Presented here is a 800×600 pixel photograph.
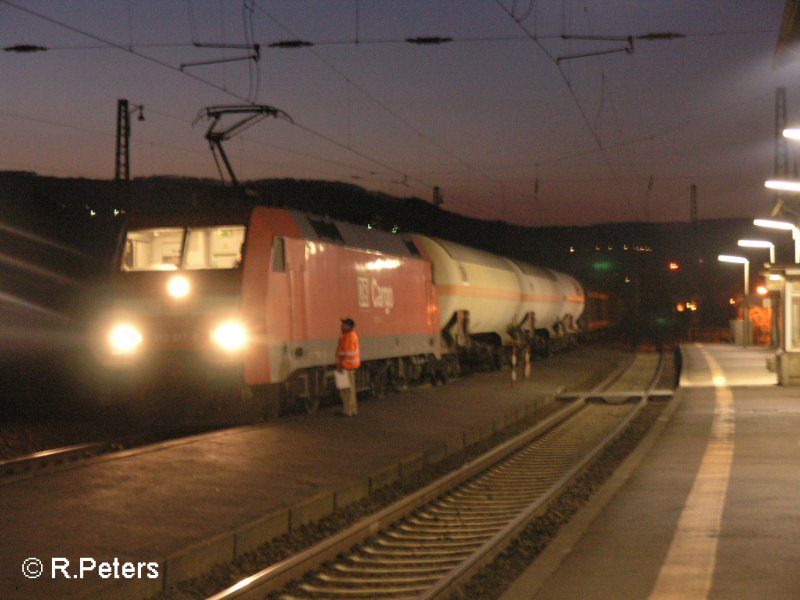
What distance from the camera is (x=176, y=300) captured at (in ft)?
51.0

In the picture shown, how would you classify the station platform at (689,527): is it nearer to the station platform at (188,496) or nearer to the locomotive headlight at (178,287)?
the station platform at (188,496)

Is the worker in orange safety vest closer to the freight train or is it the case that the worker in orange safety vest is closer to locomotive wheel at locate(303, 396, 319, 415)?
the freight train

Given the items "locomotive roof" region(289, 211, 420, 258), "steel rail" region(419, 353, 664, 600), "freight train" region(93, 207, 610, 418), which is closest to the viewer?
"steel rail" region(419, 353, 664, 600)

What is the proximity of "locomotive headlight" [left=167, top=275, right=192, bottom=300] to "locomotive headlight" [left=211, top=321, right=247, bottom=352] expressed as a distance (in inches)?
34.0

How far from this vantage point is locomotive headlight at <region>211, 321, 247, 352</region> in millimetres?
14992

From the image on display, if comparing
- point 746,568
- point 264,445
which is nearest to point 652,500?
point 746,568

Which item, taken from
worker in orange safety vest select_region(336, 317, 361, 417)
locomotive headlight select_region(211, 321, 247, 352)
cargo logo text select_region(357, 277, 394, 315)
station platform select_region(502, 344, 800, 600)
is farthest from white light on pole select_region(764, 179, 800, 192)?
locomotive headlight select_region(211, 321, 247, 352)

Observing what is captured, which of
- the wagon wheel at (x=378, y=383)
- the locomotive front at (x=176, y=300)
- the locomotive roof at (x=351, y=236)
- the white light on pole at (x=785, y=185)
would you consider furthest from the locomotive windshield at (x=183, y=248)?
the white light on pole at (x=785, y=185)

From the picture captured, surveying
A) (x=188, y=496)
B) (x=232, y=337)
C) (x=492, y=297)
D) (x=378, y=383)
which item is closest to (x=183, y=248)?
(x=232, y=337)

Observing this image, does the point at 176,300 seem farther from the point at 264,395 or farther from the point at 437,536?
the point at 437,536

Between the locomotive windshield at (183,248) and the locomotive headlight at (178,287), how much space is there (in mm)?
229

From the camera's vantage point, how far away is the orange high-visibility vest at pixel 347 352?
1666cm

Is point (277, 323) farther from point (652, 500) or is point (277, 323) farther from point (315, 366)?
point (652, 500)

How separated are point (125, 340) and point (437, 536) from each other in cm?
744
